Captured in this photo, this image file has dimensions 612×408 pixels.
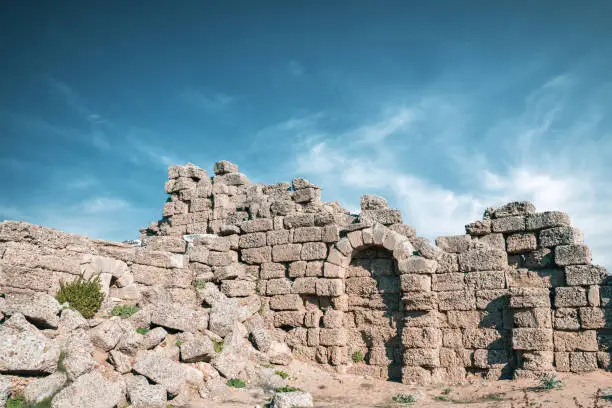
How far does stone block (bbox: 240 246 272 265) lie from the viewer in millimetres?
14031

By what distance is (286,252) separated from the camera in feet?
45.1

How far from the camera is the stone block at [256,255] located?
14031 mm

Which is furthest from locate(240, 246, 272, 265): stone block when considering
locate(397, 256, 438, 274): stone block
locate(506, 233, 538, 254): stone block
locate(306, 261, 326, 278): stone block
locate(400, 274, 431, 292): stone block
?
locate(506, 233, 538, 254): stone block

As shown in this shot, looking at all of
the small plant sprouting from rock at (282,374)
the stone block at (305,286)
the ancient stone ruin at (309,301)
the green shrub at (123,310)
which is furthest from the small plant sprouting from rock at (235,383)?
the stone block at (305,286)

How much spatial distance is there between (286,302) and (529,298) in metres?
5.51

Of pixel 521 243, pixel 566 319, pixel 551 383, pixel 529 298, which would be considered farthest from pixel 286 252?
pixel 551 383

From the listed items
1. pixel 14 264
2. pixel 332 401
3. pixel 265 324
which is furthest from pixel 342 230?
pixel 14 264

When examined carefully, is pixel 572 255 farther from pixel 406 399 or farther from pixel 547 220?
pixel 406 399

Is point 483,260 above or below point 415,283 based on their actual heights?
above

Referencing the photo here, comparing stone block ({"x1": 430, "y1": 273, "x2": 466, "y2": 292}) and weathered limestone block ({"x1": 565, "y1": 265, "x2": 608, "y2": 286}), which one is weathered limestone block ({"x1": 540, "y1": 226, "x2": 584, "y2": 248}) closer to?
weathered limestone block ({"x1": 565, "y1": 265, "x2": 608, "y2": 286})

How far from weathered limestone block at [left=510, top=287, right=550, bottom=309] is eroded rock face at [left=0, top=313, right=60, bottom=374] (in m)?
8.17

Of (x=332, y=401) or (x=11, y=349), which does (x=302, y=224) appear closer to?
(x=332, y=401)

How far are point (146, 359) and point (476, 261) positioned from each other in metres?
6.82

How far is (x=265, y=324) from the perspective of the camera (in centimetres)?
1347
